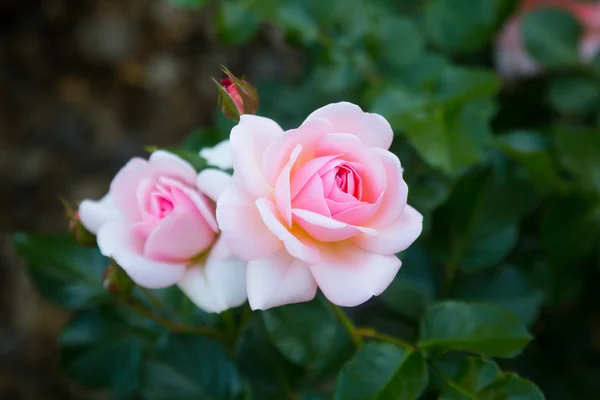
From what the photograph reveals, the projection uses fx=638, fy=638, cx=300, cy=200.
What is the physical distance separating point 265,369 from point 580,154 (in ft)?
1.22

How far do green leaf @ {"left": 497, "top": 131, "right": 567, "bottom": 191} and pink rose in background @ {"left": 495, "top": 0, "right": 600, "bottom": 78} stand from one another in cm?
14

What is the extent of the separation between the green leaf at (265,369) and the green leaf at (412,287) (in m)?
0.10

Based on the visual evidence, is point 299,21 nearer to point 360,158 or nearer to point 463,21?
point 463,21

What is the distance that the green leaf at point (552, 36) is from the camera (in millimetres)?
710

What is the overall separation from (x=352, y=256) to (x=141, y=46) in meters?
0.91

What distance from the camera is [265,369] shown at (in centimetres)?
55

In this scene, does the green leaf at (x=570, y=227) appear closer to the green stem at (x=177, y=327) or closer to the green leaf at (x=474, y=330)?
Result: the green leaf at (x=474, y=330)

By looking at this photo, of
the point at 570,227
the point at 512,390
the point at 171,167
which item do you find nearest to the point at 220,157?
the point at 171,167

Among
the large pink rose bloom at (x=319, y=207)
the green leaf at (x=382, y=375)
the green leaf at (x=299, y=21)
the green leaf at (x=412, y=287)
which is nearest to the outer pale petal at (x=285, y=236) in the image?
the large pink rose bloom at (x=319, y=207)

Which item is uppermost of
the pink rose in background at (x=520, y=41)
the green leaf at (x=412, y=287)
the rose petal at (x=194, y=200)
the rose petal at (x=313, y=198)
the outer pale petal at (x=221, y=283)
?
the rose petal at (x=313, y=198)

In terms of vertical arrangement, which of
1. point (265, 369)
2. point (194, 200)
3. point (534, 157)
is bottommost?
point (265, 369)

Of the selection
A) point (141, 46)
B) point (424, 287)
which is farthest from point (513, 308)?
point (141, 46)

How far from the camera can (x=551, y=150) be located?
66 cm

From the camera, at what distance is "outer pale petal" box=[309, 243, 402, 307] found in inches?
13.7
